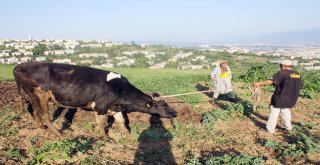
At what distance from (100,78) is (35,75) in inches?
64.5

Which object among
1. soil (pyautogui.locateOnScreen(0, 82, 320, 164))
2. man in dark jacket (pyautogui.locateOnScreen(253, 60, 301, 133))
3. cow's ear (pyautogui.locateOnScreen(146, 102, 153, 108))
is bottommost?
soil (pyautogui.locateOnScreen(0, 82, 320, 164))

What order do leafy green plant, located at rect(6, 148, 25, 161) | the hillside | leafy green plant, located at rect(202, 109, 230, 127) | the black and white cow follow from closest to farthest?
leafy green plant, located at rect(6, 148, 25, 161), the hillside, the black and white cow, leafy green plant, located at rect(202, 109, 230, 127)

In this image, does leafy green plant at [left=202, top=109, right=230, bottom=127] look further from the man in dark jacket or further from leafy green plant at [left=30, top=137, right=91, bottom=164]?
leafy green plant at [left=30, top=137, right=91, bottom=164]

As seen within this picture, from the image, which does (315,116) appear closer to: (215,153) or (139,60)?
(215,153)

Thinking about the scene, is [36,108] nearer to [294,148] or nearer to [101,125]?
[101,125]

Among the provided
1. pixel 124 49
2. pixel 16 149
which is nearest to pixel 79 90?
pixel 16 149

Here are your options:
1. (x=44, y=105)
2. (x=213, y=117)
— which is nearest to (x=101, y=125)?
(x=44, y=105)

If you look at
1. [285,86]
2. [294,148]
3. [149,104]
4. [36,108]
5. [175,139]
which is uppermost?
[285,86]

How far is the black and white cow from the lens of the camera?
880cm

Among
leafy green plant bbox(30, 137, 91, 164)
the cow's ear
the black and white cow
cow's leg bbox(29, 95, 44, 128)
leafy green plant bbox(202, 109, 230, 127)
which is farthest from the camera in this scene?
leafy green plant bbox(202, 109, 230, 127)

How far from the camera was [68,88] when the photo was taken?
8.91m

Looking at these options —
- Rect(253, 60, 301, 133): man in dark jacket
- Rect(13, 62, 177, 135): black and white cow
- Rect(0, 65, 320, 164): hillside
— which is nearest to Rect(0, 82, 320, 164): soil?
Rect(0, 65, 320, 164): hillside

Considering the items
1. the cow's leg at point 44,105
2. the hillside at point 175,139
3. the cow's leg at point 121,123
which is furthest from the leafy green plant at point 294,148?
the cow's leg at point 44,105

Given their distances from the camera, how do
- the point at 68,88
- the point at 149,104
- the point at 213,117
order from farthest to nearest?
1. the point at 213,117
2. the point at 149,104
3. the point at 68,88
